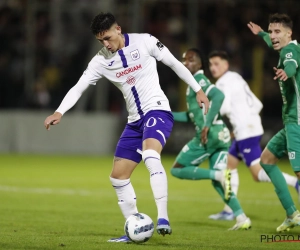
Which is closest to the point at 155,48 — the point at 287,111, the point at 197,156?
the point at 287,111

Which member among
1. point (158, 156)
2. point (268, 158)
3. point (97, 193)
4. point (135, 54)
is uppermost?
point (135, 54)

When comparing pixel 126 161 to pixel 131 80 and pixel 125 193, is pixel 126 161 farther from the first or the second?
pixel 131 80

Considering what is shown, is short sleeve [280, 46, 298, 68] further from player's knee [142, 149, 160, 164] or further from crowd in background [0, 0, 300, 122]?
crowd in background [0, 0, 300, 122]

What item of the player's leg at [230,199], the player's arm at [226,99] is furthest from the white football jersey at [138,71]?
the player's arm at [226,99]

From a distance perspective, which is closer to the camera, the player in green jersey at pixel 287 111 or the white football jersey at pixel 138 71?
the white football jersey at pixel 138 71

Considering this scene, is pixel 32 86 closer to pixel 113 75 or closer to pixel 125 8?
pixel 125 8

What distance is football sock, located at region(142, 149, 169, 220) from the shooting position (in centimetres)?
733

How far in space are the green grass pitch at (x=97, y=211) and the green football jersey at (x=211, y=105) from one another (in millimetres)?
1366

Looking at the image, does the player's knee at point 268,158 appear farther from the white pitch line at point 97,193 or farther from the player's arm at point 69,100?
the white pitch line at point 97,193

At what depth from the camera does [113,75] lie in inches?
312

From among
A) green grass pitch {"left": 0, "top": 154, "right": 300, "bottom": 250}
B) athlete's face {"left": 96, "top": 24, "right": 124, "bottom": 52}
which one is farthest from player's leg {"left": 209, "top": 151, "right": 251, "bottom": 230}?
athlete's face {"left": 96, "top": 24, "right": 124, "bottom": 52}

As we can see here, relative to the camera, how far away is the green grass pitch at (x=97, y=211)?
7652mm

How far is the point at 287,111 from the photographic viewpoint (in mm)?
8406

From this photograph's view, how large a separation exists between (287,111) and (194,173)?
78.1 inches
